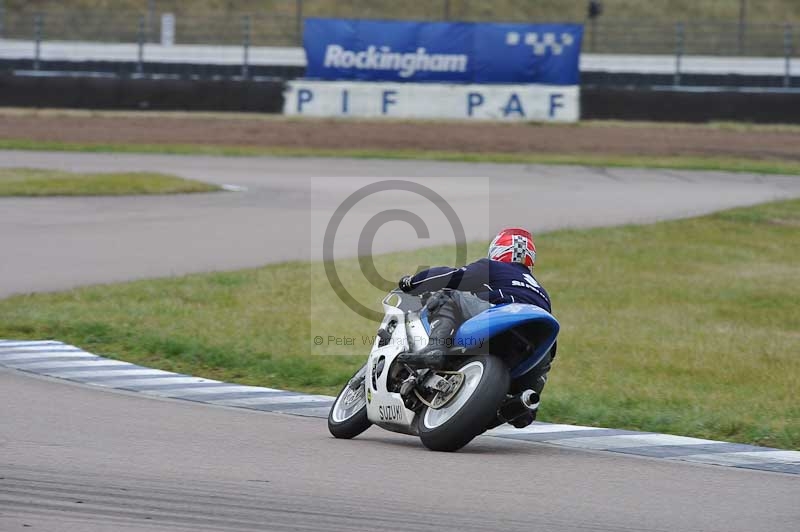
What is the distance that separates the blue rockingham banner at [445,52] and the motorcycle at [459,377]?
96.2 ft

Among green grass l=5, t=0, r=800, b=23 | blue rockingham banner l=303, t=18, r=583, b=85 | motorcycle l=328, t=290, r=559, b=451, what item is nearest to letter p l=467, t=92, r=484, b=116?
blue rockingham banner l=303, t=18, r=583, b=85

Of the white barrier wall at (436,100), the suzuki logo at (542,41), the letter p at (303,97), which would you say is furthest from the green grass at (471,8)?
the suzuki logo at (542,41)

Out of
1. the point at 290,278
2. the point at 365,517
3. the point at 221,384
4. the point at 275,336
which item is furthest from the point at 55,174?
the point at 365,517

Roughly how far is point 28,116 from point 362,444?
104 ft

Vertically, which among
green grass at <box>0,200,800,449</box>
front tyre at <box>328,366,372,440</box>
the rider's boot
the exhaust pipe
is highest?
the rider's boot

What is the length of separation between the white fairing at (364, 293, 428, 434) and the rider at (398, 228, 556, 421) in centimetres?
8

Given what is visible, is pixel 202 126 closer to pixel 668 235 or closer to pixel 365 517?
pixel 668 235

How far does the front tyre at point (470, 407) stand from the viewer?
7117mm

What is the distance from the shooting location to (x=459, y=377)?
7.27 meters

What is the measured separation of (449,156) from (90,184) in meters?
10.6

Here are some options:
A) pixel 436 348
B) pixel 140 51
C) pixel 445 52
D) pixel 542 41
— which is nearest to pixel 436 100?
pixel 445 52

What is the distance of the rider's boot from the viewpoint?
7434 millimetres

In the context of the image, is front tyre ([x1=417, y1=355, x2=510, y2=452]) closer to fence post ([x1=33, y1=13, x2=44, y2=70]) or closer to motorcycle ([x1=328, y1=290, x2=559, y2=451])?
motorcycle ([x1=328, y1=290, x2=559, y2=451])

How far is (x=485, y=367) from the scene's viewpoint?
7.18 meters
